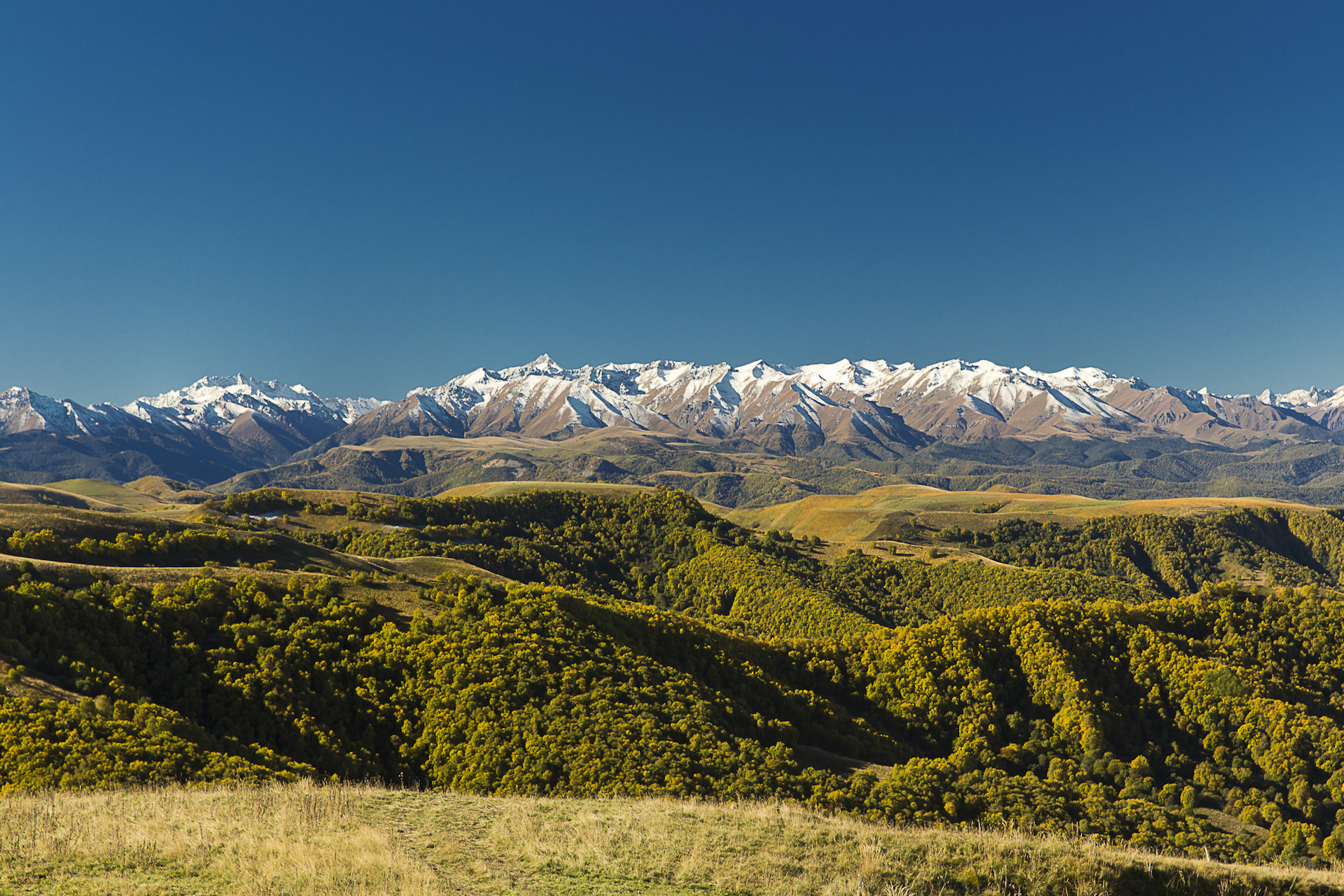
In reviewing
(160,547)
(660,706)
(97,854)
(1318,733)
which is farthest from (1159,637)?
(160,547)

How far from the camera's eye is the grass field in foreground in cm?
1958

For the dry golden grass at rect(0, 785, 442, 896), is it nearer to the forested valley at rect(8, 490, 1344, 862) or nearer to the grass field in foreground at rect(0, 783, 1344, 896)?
the grass field in foreground at rect(0, 783, 1344, 896)

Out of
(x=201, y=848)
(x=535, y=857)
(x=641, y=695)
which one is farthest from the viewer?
(x=641, y=695)

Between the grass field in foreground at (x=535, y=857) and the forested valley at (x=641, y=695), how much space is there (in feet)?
47.0

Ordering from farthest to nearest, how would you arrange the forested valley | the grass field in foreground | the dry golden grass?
the forested valley
the grass field in foreground
the dry golden grass

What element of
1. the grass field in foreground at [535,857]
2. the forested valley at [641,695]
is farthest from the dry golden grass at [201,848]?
the forested valley at [641,695]

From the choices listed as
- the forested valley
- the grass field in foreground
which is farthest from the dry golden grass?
the forested valley

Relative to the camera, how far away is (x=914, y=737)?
87.5 meters

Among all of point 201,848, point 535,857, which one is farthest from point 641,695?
point 201,848

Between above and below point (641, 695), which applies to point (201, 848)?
above

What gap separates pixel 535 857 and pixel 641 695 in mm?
41635

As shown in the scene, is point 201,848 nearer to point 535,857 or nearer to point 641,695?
point 535,857

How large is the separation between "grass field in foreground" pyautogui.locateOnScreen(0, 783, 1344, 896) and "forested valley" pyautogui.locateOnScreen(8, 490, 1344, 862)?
1432 centimetres

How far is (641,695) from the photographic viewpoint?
206 feet
